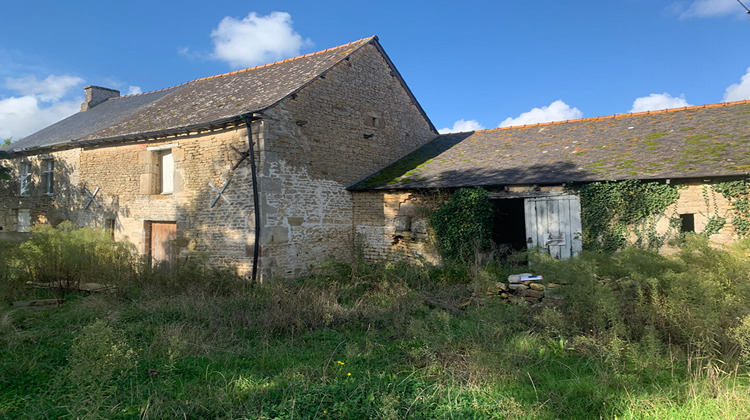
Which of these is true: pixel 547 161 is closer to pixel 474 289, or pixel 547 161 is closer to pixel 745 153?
pixel 745 153

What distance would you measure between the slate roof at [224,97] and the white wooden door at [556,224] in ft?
20.5

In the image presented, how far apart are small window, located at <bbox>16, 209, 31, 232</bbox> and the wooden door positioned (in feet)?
20.3

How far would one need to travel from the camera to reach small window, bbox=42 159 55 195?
1352 cm

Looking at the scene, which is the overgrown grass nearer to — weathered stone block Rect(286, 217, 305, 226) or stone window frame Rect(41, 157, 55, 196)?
weathered stone block Rect(286, 217, 305, 226)

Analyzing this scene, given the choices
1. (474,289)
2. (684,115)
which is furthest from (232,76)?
(684,115)

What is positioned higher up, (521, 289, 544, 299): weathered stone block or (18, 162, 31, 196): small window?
(18, 162, 31, 196): small window

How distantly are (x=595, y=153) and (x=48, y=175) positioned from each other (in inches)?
634

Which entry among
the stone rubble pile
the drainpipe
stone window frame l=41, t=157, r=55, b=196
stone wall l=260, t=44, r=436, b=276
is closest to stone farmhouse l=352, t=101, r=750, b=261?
stone wall l=260, t=44, r=436, b=276

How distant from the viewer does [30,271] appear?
27.9ft

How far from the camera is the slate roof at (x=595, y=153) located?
858 cm

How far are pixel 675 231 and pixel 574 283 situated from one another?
431 cm

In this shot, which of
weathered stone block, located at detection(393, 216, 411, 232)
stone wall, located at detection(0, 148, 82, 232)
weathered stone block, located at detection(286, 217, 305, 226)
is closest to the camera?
weathered stone block, located at detection(286, 217, 305, 226)

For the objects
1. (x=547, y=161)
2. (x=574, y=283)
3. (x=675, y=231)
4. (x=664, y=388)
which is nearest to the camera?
(x=664, y=388)

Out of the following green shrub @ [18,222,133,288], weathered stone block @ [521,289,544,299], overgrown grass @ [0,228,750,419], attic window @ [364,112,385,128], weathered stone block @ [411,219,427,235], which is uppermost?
attic window @ [364,112,385,128]
